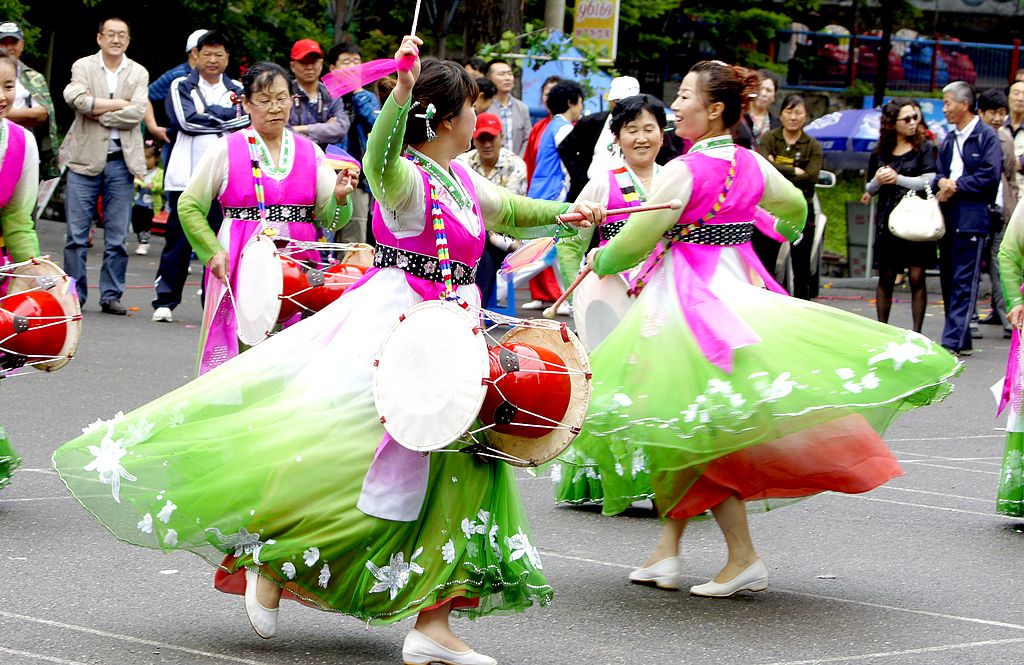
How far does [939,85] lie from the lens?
33.1 meters

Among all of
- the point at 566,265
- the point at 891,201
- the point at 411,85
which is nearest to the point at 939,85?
the point at 891,201

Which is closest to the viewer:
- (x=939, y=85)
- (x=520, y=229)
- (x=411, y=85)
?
(x=411, y=85)

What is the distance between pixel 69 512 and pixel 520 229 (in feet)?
7.80

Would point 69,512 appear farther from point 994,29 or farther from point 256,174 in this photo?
point 994,29

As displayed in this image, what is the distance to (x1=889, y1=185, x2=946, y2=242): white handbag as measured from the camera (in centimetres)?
1151

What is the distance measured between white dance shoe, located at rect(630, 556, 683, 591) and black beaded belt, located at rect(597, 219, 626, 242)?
5.59 ft

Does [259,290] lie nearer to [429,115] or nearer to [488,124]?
[429,115]

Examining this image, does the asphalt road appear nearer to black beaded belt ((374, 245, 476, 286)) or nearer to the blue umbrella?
black beaded belt ((374, 245, 476, 286))

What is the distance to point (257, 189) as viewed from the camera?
22.7 ft

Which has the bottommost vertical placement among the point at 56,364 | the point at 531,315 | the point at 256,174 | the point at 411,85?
the point at 531,315

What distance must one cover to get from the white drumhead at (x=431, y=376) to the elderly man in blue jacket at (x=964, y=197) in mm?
8409

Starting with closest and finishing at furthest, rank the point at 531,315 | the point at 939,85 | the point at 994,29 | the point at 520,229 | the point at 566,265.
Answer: the point at 520,229, the point at 566,265, the point at 531,315, the point at 939,85, the point at 994,29

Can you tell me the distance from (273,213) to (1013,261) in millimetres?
3227

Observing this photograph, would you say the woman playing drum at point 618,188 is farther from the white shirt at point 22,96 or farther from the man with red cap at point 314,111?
the white shirt at point 22,96
